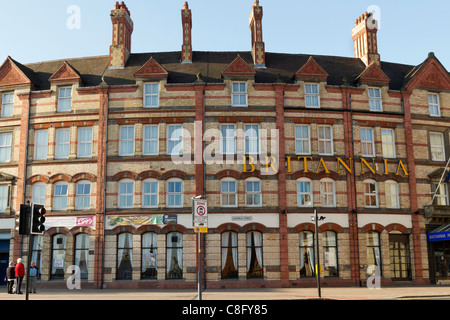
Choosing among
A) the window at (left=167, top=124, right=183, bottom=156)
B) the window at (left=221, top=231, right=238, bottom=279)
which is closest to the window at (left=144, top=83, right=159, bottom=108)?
the window at (left=167, top=124, right=183, bottom=156)

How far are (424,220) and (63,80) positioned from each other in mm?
25036

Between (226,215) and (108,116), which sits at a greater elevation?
(108,116)

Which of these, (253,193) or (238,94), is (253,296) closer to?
(253,193)

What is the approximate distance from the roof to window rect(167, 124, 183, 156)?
3300mm

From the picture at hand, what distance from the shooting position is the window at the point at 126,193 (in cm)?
2869

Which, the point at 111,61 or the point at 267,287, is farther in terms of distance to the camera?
the point at 111,61

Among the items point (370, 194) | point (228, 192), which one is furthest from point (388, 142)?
point (228, 192)

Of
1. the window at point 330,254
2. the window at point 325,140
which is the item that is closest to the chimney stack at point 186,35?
the window at point 325,140

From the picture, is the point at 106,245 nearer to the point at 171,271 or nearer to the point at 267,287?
the point at 171,271

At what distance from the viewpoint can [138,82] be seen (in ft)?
98.4

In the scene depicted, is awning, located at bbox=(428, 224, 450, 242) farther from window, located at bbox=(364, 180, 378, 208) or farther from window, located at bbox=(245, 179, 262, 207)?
window, located at bbox=(245, 179, 262, 207)

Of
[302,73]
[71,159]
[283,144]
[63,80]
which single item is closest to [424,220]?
[283,144]

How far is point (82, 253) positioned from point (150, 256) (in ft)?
13.9

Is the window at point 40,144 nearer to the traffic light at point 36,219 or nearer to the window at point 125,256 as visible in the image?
the window at point 125,256
